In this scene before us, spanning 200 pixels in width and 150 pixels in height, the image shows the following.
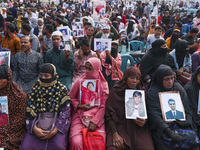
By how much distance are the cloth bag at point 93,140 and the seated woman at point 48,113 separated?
300mm

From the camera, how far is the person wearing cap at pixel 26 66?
3.70m

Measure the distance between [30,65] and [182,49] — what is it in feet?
10.8

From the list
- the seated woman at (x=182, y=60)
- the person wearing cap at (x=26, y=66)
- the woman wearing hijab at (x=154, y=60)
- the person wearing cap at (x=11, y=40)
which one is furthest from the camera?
the person wearing cap at (x=11, y=40)

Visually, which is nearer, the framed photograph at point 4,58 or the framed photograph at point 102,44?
the framed photograph at point 4,58

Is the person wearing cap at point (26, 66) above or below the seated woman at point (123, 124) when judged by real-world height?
above

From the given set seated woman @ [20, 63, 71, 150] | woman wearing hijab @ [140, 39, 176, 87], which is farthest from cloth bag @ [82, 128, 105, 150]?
woman wearing hijab @ [140, 39, 176, 87]

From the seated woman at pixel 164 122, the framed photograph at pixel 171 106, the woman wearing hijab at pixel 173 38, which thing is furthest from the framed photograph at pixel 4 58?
the woman wearing hijab at pixel 173 38

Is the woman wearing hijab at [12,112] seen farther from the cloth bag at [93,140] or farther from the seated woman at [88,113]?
the cloth bag at [93,140]

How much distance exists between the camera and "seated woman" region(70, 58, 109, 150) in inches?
106

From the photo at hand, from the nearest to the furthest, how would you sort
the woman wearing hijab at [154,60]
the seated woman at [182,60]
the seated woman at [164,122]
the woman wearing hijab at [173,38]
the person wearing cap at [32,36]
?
the seated woman at [164,122] < the woman wearing hijab at [154,60] < the seated woman at [182,60] < the person wearing cap at [32,36] < the woman wearing hijab at [173,38]

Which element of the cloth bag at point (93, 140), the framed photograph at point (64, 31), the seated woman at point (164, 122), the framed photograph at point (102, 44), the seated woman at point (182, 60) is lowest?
the cloth bag at point (93, 140)

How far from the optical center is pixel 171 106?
2.65 meters

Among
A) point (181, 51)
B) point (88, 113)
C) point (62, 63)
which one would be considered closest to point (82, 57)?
point (62, 63)

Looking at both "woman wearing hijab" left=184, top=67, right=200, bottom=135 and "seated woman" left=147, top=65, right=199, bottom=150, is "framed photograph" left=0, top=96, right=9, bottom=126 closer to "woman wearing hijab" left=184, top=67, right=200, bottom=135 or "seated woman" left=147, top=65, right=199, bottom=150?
"seated woman" left=147, top=65, right=199, bottom=150
